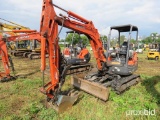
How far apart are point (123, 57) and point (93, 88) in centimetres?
229

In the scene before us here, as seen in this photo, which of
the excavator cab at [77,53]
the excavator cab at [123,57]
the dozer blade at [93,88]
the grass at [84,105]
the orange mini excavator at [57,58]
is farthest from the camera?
the excavator cab at [77,53]

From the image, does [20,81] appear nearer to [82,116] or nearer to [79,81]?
[79,81]

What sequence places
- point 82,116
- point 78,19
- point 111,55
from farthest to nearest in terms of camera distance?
1. point 111,55
2. point 78,19
3. point 82,116

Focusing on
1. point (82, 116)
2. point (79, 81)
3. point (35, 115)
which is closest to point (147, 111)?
point (82, 116)

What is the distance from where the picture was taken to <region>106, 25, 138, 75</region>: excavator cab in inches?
279

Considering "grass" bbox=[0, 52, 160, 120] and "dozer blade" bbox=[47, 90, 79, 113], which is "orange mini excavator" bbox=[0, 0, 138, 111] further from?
"grass" bbox=[0, 52, 160, 120]

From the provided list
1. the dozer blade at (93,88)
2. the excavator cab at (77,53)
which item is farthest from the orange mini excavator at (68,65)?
the excavator cab at (77,53)

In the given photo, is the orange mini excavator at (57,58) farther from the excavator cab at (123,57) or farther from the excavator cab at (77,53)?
the excavator cab at (77,53)

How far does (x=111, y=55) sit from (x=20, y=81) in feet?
15.3

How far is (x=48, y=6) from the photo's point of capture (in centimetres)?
500

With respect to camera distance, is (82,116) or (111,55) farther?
(111,55)

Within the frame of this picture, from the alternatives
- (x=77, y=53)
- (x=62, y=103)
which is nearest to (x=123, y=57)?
(x=62, y=103)

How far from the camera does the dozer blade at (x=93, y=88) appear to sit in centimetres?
579

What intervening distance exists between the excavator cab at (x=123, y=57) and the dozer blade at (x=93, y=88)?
4.39ft
